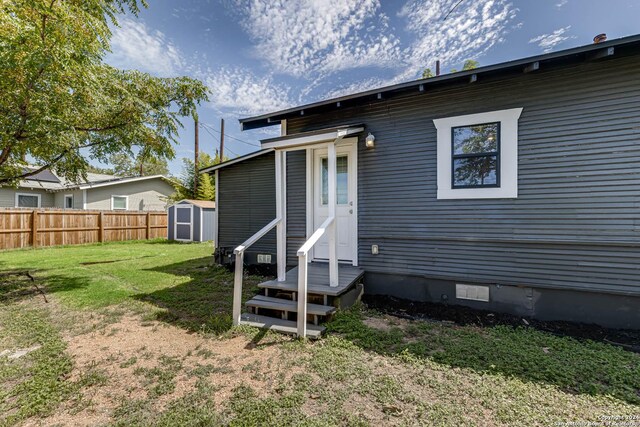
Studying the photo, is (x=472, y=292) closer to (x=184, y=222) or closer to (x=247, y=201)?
(x=247, y=201)

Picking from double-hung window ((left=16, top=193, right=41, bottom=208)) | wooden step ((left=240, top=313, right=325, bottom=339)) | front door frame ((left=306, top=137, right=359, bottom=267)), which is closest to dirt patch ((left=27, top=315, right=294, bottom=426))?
wooden step ((left=240, top=313, right=325, bottom=339))

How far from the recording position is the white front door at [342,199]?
508 centimetres

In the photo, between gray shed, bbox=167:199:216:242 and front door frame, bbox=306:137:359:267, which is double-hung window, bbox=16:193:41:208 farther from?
front door frame, bbox=306:137:359:267

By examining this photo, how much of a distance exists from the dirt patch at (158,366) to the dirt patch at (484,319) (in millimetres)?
2129

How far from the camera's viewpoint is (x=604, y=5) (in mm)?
4465

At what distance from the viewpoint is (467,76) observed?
160 inches

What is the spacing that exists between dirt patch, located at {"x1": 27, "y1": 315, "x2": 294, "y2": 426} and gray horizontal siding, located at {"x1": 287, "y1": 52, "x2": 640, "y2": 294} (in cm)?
270

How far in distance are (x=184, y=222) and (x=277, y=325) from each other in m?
11.9

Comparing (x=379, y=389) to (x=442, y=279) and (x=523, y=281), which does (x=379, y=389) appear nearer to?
(x=442, y=279)

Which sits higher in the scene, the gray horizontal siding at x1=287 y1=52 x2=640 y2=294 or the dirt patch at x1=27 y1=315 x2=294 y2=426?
the gray horizontal siding at x1=287 y1=52 x2=640 y2=294

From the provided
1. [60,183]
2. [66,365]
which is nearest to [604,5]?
[66,365]

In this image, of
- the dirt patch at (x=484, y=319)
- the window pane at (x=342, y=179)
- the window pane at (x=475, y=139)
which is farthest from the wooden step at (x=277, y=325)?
the window pane at (x=475, y=139)

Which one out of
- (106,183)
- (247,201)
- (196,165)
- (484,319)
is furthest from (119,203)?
(484,319)

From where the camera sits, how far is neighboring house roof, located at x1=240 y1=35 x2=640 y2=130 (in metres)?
3.36
